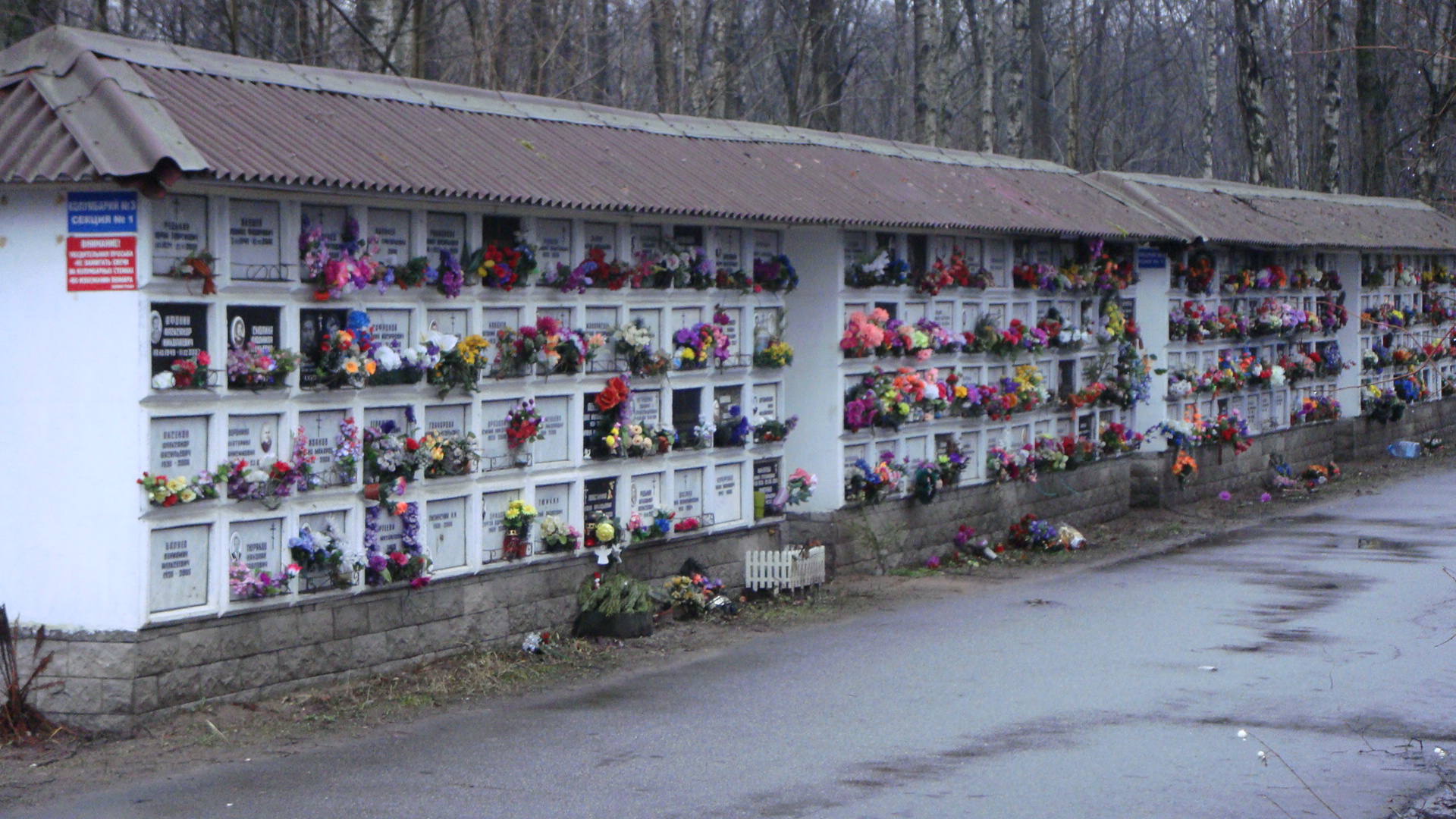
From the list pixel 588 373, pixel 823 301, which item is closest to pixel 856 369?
pixel 823 301

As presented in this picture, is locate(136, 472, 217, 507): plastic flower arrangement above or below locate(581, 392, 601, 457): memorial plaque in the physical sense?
below

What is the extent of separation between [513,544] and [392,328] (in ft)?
5.32

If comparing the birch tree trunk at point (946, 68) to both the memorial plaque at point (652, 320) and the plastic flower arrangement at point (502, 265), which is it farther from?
the plastic flower arrangement at point (502, 265)

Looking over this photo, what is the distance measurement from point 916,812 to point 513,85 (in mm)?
16476

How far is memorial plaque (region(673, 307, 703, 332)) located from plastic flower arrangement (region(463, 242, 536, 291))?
1577 mm

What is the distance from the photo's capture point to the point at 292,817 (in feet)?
21.5

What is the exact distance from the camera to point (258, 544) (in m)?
8.34

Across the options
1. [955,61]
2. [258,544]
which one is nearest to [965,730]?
[258,544]

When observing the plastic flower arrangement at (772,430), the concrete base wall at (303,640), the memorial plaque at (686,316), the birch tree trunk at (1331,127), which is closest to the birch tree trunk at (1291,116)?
the birch tree trunk at (1331,127)

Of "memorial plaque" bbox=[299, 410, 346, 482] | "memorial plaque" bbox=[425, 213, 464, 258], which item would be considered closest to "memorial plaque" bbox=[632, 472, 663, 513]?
"memorial plaque" bbox=[425, 213, 464, 258]

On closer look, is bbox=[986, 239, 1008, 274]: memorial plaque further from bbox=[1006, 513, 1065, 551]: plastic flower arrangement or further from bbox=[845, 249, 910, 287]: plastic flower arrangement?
bbox=[1006, 513, 1065, 551]: plastic flower arrangement

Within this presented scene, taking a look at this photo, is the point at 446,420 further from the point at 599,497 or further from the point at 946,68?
the point at 946,68

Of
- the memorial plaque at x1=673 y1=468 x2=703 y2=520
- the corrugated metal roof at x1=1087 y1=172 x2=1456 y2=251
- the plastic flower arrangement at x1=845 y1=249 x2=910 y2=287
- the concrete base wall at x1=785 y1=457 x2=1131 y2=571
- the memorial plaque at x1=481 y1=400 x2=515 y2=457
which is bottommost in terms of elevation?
the concrete base wall at x1=785 y1=457 x2=1131 y2=571

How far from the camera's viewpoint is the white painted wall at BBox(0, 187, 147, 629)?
7.66m
